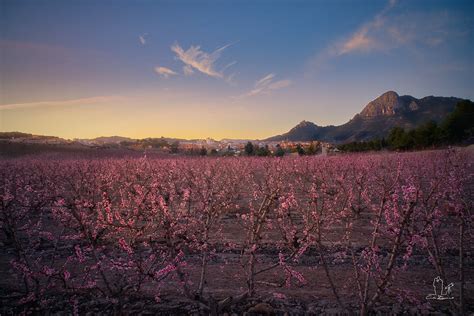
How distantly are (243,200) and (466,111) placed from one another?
185ft

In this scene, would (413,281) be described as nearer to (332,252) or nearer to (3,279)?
(332,252)

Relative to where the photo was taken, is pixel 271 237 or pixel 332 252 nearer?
pixel 332 252

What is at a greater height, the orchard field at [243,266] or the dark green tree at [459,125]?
the dark green tree at [459,125]

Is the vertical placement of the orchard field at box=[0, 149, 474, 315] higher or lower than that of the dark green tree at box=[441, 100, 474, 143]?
lower

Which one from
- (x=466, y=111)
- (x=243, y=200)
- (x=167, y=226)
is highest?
(x=466, y=111)

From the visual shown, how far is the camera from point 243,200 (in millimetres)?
20312

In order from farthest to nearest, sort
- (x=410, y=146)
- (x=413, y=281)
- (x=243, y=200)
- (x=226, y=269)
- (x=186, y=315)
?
(x=410, y=146) → (x=243, y=200) → (x=226, y=269) → (x=413, y=281) → (x=186, y=315)

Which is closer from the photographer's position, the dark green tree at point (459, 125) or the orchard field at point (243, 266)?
the orchard field at point (243, 266)

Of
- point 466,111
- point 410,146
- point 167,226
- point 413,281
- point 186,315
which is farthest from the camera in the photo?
point 410,146

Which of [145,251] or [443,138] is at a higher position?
[443,138]

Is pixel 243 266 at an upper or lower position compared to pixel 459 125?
lower

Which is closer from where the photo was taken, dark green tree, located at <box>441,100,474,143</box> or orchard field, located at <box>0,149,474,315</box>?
orchard field, located at <box>0,149,474,315</box>

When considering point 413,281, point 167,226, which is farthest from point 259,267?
point 167,226

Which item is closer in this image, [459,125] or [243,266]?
[243,266]
